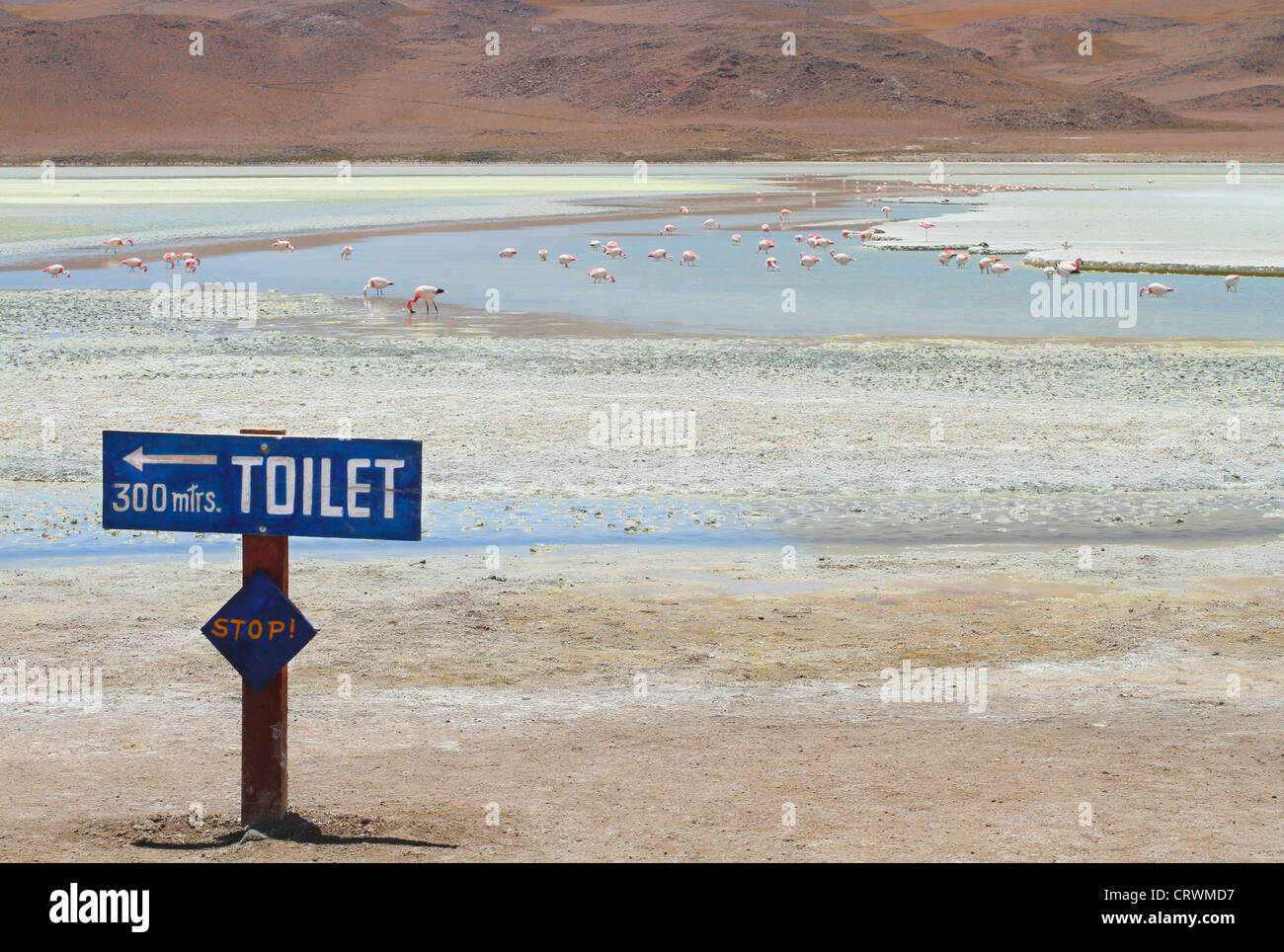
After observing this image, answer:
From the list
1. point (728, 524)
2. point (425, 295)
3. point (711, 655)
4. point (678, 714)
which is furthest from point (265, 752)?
point (425, 295)

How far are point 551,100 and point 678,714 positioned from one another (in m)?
157

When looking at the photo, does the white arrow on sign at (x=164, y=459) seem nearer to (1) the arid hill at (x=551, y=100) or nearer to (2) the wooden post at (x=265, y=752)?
(2) the wooden post at (x=265, y=752)

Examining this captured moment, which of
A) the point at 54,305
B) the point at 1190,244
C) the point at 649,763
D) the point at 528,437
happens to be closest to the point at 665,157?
the point at 1190,244

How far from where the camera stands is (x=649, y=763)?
5797 millimetres

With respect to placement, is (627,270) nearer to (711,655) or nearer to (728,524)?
(728,524)

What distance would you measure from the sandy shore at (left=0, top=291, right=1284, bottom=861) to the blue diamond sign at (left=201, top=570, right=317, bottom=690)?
0.55m

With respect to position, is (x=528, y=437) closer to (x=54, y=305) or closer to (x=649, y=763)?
(x=649, y=763)

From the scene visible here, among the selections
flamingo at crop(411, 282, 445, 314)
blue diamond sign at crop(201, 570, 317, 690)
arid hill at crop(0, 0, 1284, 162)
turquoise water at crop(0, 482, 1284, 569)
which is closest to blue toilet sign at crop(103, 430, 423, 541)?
blue diamond sign at crop(201, 570, 317, 690)

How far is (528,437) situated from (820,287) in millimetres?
13418

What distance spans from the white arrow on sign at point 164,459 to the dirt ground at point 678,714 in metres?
1.11

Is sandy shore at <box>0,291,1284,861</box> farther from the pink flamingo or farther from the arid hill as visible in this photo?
the arid hill

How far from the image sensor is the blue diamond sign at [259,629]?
193 inches

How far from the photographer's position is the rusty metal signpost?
15.3 feet

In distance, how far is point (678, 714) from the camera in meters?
6.48
